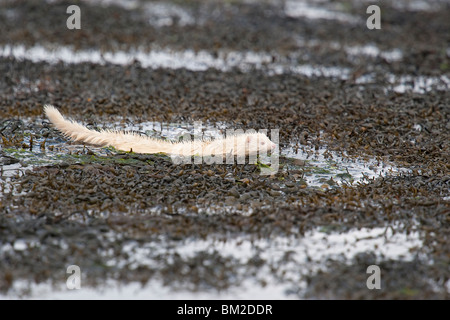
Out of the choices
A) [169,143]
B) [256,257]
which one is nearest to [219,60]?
[169,143]

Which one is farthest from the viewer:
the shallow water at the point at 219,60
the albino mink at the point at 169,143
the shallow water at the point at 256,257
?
the shallow water at the point at 219,60

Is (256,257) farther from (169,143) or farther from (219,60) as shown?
(219,60)

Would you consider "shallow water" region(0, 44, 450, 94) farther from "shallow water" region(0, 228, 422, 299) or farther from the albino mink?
"shallow water" region(0, 228, 422, 299)

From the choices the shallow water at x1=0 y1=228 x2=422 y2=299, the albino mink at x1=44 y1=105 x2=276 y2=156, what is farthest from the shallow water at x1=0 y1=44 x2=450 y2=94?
the shallow water at x1=0 y1=228 x2=422 y2=299

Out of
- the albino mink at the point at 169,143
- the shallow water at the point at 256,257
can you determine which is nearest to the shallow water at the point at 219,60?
the albino mink at the point at 169,143

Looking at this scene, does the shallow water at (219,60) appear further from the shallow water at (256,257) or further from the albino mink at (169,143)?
the shallow water at (256,257)

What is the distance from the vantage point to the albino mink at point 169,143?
1090 centimetres

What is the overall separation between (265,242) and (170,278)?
1.63 m

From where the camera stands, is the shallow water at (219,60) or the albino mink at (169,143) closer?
the albino mink at (169,143)

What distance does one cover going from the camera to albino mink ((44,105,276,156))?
35.8 feet

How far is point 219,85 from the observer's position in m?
16.6

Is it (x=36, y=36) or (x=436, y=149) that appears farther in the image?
(x=36, y=36)
